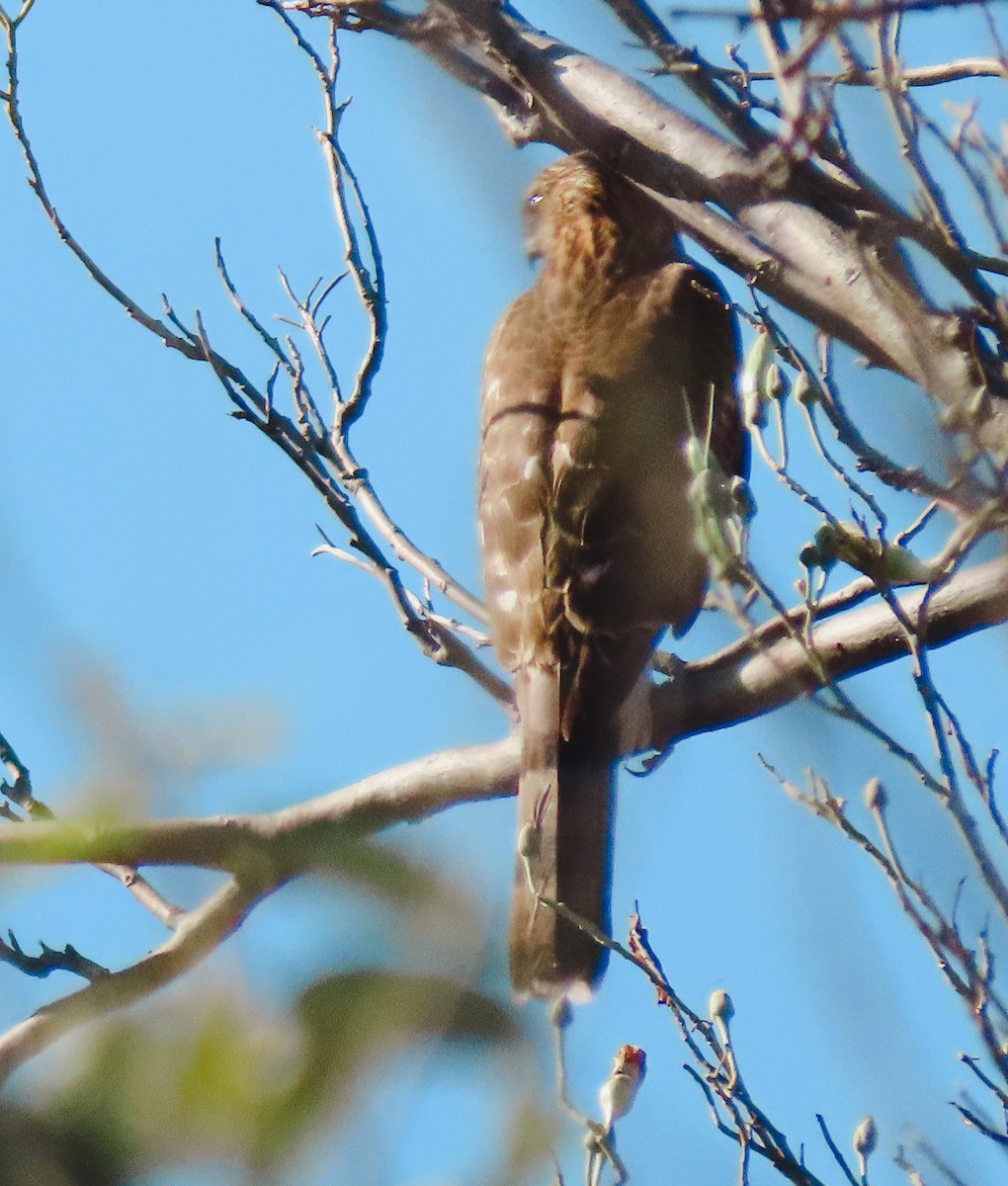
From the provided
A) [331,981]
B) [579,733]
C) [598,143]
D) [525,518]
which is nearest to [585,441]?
[525,518]

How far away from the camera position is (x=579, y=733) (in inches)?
142

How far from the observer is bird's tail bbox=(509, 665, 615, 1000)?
10.9ft

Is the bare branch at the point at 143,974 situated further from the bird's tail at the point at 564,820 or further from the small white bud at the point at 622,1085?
the bird's tail at the point at 564,820

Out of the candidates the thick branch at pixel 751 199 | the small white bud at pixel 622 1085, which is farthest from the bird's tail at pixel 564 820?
the thick branch at pixel 751 199

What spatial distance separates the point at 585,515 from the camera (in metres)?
3.83

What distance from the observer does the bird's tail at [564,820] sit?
3326mm

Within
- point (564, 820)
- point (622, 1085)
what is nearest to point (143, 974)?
point (622, 1085)

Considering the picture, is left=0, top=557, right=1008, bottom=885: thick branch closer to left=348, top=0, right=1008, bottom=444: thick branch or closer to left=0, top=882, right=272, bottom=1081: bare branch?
left=0, top=882, right=272, bottom=1081: bare branch

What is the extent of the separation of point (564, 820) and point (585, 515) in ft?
2.45

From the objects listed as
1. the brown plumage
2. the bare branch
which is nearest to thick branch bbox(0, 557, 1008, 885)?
the bare branch

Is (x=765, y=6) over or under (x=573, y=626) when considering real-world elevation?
under

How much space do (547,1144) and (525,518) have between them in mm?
2782

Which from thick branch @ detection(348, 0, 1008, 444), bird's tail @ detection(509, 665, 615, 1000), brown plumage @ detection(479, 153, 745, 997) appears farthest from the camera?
brown plumage @ detection(479, 153, 745, 997)

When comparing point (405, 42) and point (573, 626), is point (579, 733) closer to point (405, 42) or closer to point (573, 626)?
point (573, 626)
